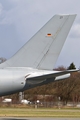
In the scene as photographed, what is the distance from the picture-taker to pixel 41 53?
26.1 meters

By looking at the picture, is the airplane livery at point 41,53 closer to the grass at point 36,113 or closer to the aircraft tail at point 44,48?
the aircraft tail at point 44,48

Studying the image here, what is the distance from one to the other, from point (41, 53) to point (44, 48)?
0.40 meters

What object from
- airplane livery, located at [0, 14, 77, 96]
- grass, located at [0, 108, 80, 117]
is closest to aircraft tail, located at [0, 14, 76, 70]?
airplane livery, located at [0, 14, 77, 96]

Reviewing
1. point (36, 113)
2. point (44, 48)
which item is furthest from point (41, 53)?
point (36, 113)

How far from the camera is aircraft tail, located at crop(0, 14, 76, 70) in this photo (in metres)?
26.0

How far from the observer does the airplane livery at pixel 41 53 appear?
25328 mm

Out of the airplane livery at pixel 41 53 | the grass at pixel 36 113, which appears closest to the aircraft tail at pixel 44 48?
the airplane livery at pixel 41 53

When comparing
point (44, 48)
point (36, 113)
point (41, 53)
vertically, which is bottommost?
point (36, 113)

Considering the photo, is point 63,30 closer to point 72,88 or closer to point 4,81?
point 4,81

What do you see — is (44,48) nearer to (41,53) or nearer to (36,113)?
(41,53)

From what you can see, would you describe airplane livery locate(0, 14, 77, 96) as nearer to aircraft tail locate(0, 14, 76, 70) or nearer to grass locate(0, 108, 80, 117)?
aircraft tail locate(0, 14, 76, 70)

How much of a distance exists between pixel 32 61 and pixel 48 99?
195ft

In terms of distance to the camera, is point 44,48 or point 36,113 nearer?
point 44,48

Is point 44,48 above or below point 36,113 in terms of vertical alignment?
above
